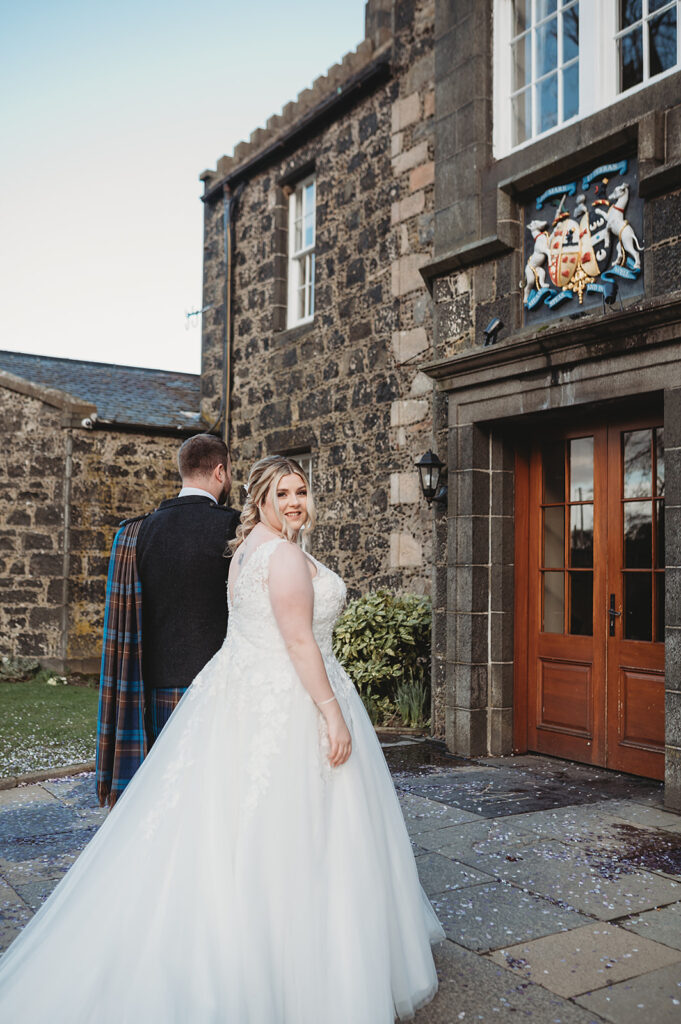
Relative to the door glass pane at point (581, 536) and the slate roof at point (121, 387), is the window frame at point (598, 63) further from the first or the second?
the slate roof at point (121, 387)

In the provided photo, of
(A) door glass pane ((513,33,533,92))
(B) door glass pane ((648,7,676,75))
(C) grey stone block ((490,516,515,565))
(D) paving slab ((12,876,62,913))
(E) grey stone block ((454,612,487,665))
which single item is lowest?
(D) paving slab ((12,876,62,913))

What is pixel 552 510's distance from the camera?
21.9ft

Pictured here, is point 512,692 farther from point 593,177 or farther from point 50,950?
point 50,950

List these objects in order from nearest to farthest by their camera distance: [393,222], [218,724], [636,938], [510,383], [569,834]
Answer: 1. [218,724]
2. [636,938]
3. [569,834]
4. [510,383]
5. [393,222]

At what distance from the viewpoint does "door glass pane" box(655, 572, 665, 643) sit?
228 inches

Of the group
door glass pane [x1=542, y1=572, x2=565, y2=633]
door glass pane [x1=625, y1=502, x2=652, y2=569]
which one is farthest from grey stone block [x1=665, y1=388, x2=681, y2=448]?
door glass pane [x1=542, y1=572, x2=565, y2=633]

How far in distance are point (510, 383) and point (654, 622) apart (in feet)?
6.33

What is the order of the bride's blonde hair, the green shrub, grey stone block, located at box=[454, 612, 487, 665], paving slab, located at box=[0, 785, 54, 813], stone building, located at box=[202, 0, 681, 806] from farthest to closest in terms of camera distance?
the green shrub < grey stone block, located at box=[454, 612, 487, 665] < stone building, located at box=[202, 0, 681, 806] < paving slab, located at box=[0, 785, 54, 813] < the bride's blonde hair

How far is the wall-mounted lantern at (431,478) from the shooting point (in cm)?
710

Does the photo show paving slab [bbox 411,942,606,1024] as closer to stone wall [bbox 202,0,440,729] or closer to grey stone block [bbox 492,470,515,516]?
grey stone block [bbox 492,470,515,516]

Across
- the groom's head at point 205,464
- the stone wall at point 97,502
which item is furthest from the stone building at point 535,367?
the stone wall at point 97,502

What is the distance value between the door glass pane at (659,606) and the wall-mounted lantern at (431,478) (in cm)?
187

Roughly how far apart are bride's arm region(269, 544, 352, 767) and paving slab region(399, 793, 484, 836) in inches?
84.2

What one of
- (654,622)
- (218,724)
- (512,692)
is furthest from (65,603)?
(218,724)
